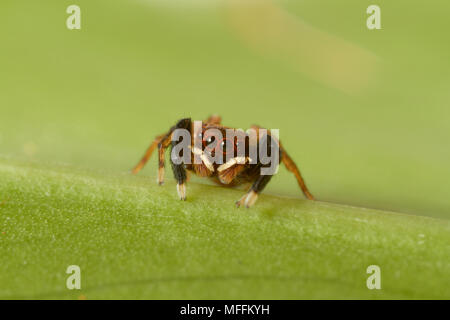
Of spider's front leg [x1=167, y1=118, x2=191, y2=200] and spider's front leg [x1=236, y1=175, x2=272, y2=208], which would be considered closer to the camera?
spider's front leg [x1=236, y1=175, x2=272, y2=208]

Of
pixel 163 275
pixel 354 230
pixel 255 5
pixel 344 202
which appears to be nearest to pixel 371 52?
pixel 255 5

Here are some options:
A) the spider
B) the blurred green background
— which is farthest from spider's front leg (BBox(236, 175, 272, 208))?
the blurred green background

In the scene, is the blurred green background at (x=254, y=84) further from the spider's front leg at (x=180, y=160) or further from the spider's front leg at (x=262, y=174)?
the spider's front leg at (x=180, y=160)

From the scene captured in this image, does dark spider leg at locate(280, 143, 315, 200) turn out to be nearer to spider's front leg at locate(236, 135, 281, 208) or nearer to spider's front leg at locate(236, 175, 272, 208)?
spider's front leg at locate(236, 135, 281, 208)

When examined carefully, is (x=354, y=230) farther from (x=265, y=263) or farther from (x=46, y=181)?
(x=46, y=181)

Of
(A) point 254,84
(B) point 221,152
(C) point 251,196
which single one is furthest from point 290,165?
(A) point 254,84

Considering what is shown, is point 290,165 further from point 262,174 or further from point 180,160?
point 180,160

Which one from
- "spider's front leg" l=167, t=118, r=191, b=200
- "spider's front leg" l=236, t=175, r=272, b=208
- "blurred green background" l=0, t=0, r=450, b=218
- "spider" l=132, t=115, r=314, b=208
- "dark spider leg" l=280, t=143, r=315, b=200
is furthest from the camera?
"blurred green background" l=0, t=0, r=450, b=218

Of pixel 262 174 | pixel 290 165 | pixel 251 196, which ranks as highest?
pixel 290 165
